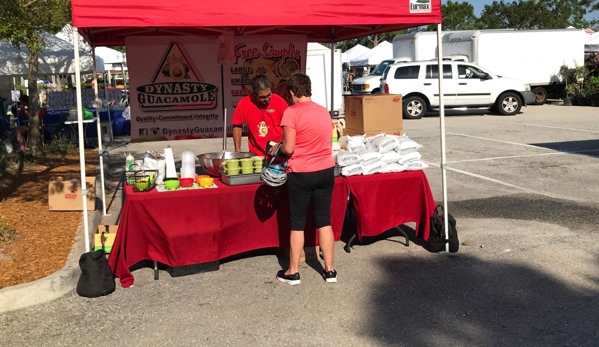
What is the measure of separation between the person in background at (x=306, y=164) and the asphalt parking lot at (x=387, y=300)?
1.23 ft

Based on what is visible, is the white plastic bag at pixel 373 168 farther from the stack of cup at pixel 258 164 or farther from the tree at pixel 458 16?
the tree at pixel 458 16

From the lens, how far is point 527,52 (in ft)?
84.6

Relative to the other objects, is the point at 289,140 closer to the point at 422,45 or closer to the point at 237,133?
the point at 237,133

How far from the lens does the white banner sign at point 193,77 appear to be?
8.04m

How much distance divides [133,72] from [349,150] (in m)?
3.10

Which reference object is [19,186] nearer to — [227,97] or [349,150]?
[227,97]

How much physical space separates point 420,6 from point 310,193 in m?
2.01

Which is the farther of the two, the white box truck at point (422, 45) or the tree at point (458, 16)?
the tree at point (458, 16)

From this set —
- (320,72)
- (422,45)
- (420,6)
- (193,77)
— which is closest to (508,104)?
(422,45)

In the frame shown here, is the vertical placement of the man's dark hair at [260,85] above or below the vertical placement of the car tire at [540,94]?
below

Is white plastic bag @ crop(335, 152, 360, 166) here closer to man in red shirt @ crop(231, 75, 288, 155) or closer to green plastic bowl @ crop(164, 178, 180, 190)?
man in red shirt @ crop(231, 75, 288, 155)

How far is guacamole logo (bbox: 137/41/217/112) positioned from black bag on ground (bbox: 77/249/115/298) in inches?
123

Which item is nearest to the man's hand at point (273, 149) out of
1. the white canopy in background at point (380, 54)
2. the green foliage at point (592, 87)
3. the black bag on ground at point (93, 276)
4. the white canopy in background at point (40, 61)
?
the black bag on ground at point (93, 276)

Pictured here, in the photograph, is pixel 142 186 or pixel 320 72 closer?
pixel 142 186
